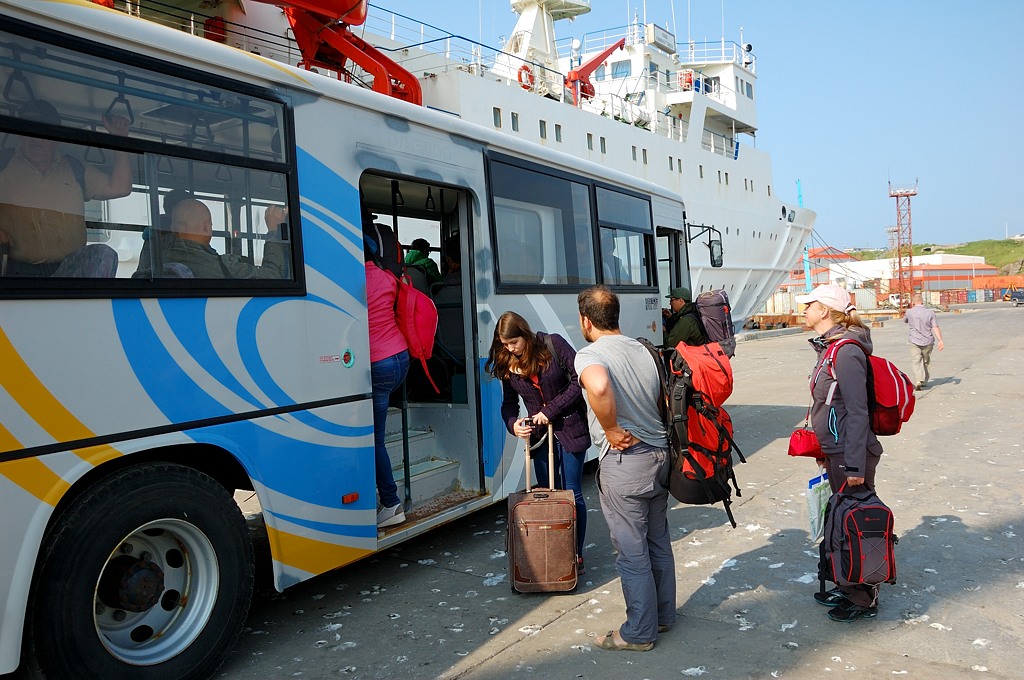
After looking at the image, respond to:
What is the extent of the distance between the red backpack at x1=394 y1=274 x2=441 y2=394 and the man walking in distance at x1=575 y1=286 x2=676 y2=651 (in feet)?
4.91

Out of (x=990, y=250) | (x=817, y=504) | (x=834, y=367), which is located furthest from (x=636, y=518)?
(x=990, y=250)

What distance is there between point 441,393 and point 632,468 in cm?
256

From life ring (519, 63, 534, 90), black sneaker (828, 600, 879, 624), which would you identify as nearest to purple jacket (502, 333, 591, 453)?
black sneaker (828, 600, 879, 624)

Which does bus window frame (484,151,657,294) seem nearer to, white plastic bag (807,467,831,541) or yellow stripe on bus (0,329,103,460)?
white plastic bag (807,467,831,541)

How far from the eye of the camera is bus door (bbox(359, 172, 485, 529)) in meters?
5.55

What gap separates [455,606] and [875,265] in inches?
3750

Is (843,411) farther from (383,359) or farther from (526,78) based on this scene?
(526,78)

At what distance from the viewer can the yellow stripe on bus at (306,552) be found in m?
3.99

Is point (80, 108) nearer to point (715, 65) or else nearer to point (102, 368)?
point (102, 368)

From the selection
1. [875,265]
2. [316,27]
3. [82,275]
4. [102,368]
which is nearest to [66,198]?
[82,275]

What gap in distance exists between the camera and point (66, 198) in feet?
10.4

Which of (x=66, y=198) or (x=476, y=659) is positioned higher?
(x=66, y=198)

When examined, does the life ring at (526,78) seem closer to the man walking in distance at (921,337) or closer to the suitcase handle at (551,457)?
the man walking in distance at (921,337)

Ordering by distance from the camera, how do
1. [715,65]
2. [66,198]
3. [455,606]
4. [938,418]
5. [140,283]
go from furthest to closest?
[715,65] < [938,418] < [455,606] < [140,283] < [66,198]
